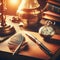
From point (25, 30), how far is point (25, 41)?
168 millimetres

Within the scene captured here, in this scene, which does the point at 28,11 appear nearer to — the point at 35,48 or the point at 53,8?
the point at 53,8

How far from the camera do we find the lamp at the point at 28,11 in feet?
4.54

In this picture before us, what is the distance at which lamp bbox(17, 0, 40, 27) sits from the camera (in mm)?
1384

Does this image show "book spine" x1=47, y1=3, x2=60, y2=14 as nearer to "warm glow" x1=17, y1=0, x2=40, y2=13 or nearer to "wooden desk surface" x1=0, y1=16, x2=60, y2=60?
"warm glow" x1=17, y1=0, x2=40, y2=13

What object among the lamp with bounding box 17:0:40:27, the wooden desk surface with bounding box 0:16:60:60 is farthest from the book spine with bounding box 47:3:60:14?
the wooden desk surface with bounding box 0:16:60:60

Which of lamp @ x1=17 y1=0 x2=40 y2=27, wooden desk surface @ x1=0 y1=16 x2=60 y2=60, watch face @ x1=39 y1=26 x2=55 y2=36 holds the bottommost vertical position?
wooden desk surface @ x1=0 y1=16 x2=60 y2=60

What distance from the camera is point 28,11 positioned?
1.39 meters

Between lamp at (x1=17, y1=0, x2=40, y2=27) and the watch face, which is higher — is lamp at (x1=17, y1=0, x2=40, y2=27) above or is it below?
above

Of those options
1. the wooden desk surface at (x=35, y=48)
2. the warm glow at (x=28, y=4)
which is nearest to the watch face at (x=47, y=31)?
the wooden desk surface at (x=35, y=48)

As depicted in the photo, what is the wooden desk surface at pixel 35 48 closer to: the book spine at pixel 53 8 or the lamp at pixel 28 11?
the lamp at pixel 28 11

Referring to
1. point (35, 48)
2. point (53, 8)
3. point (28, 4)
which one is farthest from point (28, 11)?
point (35, 48)

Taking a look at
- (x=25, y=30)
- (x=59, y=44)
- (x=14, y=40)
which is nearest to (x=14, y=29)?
(x=25, y=30)

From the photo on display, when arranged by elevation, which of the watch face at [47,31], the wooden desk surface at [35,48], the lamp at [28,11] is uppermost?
the lamp at [28,11]

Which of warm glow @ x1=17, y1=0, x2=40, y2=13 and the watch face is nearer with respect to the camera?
the watch face
